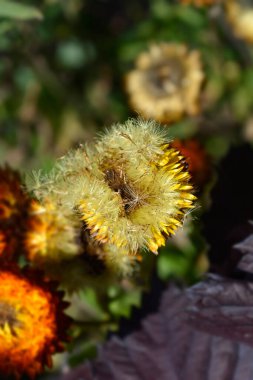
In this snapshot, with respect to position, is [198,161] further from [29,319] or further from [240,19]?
[240,19]

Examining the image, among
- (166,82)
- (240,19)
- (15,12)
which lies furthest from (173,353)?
(240,19)

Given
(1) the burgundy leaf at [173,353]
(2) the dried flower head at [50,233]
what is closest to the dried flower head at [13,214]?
(2) the dried flower head at [50,233]

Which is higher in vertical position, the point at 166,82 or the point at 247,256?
the point at 166,82

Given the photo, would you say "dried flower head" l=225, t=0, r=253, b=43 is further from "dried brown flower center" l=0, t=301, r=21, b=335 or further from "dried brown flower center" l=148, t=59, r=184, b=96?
"dried brown flower center" l=0, t=301, r=21, b=335

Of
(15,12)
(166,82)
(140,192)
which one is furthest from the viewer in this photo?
(166,82)

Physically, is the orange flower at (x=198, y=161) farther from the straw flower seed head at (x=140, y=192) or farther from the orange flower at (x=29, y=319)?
the straw flower seed head at (x=140, y=192)

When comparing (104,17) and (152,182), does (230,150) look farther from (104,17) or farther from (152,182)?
(104,17)
